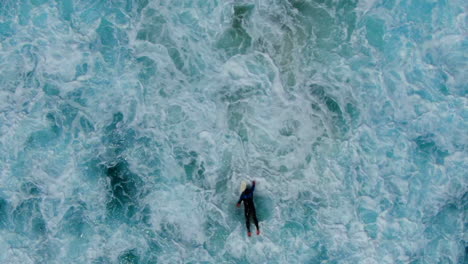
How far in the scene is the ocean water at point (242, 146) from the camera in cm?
1155

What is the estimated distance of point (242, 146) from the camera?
11641mm

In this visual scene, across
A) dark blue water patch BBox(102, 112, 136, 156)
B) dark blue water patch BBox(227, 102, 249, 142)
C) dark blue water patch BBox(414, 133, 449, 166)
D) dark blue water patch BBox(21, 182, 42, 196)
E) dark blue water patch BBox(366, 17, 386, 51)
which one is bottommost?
dark blue water patch BBox(21, 182, 42, 196)

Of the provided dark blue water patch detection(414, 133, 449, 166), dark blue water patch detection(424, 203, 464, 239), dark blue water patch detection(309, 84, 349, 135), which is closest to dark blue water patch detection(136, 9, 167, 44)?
dark blue water patch detection(309, 84, 349, 135)

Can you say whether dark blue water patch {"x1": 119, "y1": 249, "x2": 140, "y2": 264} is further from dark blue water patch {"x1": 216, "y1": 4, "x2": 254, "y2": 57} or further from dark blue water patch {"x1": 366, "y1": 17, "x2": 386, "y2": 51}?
dark blue water patch {"x1": 366, "y1": 17, "x2": 386, "y2": 51}

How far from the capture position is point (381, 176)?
11578 millimetres

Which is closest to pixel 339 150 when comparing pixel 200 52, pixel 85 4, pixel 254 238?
pixel 254 238

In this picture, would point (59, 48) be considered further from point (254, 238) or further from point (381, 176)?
point (381, 176)

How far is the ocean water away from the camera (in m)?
11.6

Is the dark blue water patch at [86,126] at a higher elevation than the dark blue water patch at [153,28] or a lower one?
lower

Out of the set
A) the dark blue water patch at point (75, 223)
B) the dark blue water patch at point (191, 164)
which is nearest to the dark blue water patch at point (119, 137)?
the dark blue water patch at point (191, 164)

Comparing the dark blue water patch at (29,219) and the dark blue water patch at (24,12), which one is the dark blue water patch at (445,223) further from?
the dark blue water patch at (24,12)

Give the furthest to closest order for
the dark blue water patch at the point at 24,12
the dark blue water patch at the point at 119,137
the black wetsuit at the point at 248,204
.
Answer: the dark blue water patch at the point at 24,12 < the dark blue water patch at the point at 119,137 < the black wetsuit at the point at 248,204

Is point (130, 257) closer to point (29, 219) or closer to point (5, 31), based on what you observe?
point (29, 219)

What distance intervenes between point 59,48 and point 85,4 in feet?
6.27
